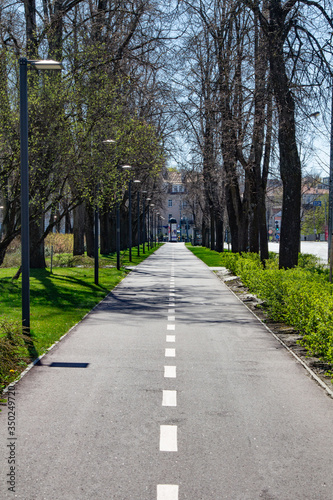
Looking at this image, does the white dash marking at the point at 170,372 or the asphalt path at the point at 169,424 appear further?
the white dash marking at the point at 170,372

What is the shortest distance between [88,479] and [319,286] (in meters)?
7.16

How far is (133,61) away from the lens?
2412cm

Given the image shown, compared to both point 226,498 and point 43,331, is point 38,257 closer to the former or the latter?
point 43,331

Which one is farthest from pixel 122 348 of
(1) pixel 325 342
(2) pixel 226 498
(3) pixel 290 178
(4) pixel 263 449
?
(3) pixel 290 178

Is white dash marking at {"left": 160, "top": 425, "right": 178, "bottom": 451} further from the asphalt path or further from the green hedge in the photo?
the green hedge

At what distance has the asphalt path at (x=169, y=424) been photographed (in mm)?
4199

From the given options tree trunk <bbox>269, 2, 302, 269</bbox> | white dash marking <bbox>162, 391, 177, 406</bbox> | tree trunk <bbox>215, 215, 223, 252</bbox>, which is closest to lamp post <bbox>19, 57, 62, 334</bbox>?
white dash marking <bbox>162, 391, 177, 406</bbox>

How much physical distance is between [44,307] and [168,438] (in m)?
9.99

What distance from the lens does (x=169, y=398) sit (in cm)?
645

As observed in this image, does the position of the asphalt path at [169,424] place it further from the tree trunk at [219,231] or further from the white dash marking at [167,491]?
the tree trunk at [219,231]

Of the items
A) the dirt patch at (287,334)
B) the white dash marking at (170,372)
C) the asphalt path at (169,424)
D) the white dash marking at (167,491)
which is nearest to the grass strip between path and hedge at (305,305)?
the dirt patch at (287,334)

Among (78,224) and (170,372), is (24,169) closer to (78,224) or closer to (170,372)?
(170,372)

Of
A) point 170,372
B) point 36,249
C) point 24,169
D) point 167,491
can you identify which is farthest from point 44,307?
point 36,249

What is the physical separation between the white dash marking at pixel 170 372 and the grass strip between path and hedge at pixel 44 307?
1.82m
